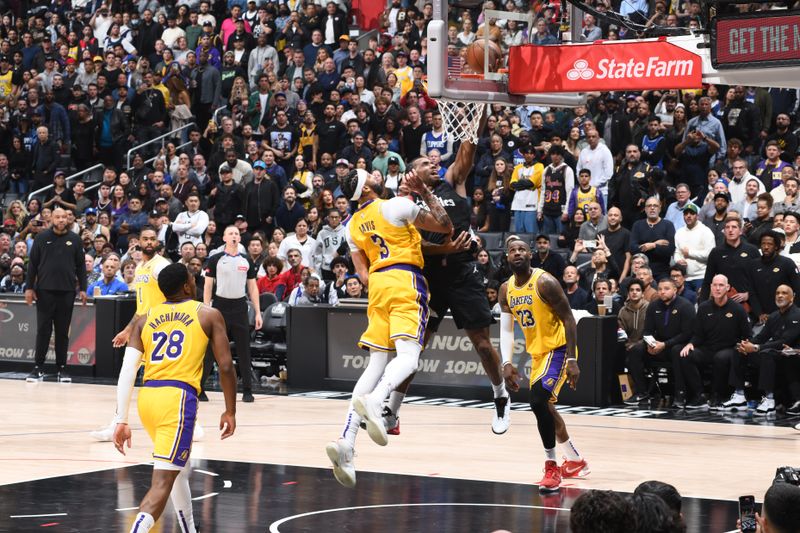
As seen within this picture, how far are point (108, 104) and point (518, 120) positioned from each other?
29.3ft

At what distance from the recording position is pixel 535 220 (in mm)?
19438

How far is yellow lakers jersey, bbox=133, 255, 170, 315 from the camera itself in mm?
12727


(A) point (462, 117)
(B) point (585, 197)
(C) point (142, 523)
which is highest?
(A) point (462, 117)

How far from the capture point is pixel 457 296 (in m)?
10.5

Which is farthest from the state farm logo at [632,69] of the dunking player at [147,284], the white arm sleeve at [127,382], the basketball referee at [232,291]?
the white arm sleeve at [127,382]

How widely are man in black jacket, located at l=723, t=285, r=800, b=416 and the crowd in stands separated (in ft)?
0.09

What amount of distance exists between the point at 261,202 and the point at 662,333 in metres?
8.06

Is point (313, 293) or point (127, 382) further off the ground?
point (313, 293)

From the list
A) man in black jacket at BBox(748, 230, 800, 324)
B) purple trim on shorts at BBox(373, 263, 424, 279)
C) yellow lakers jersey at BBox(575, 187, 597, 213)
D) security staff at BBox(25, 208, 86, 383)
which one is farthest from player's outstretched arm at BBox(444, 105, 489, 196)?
security staff at BBox(25, 208, 86, 383)

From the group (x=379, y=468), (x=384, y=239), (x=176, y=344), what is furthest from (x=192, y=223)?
(x=176, y=344)

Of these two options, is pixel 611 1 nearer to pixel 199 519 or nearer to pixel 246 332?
pixel 246 332

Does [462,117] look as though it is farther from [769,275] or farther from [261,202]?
[261,202]

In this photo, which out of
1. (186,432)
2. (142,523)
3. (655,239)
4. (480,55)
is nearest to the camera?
(142,523)

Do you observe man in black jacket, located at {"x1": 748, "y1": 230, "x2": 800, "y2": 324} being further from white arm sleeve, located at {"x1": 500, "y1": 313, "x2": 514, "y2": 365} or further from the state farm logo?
white arm sleeve, located at {"x1": 500, "y1": 313, "x2": 514, "y2": 365}
